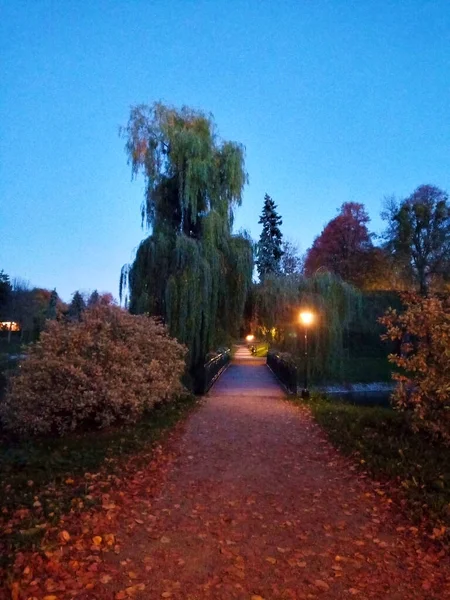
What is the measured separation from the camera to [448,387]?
7375 millimetres

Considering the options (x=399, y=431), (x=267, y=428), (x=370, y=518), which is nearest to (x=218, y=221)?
(x=267, y=428)

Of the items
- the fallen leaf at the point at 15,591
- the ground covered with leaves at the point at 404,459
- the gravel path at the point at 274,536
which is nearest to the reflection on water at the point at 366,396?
the ground covered with leaves at the point at 404,459

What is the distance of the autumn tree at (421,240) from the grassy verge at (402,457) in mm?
26783

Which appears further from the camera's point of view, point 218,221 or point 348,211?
point 348,211

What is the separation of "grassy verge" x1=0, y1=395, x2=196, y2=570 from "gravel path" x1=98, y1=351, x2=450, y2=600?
0.73m

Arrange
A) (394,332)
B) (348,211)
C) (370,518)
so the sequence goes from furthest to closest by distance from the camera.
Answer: (348,211) < (394,332) < (370,518)

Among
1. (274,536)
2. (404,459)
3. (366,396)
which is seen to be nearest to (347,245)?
(366,396)

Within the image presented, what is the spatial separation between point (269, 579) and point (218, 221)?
13.0 metres

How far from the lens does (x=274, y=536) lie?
428cm

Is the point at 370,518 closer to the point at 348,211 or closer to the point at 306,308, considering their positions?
the point at 306,308

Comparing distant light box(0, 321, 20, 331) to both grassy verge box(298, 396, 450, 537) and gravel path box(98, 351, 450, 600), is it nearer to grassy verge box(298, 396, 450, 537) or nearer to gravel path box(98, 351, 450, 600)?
grassy verge box(298, 396, 450, 537)

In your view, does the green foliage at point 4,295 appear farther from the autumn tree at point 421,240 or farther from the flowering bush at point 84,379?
the flowering bush at point 84,379

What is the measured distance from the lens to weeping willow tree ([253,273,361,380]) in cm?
1794

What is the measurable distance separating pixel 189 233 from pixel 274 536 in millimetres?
12551
